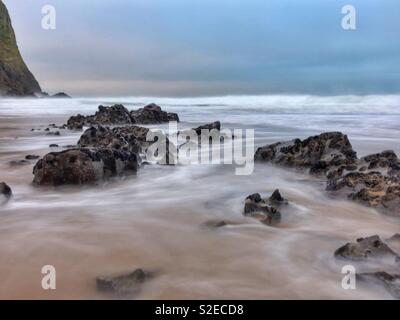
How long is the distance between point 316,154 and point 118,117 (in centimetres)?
1057

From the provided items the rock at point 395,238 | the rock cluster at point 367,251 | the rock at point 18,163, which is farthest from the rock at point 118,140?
the rock cluster at point 367,251

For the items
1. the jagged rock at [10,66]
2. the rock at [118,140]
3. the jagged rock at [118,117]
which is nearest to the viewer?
the rock at [118,140]

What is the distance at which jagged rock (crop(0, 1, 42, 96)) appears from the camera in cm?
7869

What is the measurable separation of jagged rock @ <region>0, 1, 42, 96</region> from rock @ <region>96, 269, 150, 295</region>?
7925 cm

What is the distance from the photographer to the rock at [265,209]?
4160mm

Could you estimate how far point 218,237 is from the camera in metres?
3.71

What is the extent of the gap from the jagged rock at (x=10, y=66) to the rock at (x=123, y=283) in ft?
260

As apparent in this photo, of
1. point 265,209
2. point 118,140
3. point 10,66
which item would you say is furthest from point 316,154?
point 10,66

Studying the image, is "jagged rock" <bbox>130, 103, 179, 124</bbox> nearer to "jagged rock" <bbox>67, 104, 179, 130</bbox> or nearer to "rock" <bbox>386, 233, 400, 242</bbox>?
"jagged rock" <bbox>67, 104, 179, 130</bbox>

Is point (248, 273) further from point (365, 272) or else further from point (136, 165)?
point (136, 165)

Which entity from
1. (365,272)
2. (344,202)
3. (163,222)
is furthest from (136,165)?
(365,272)
